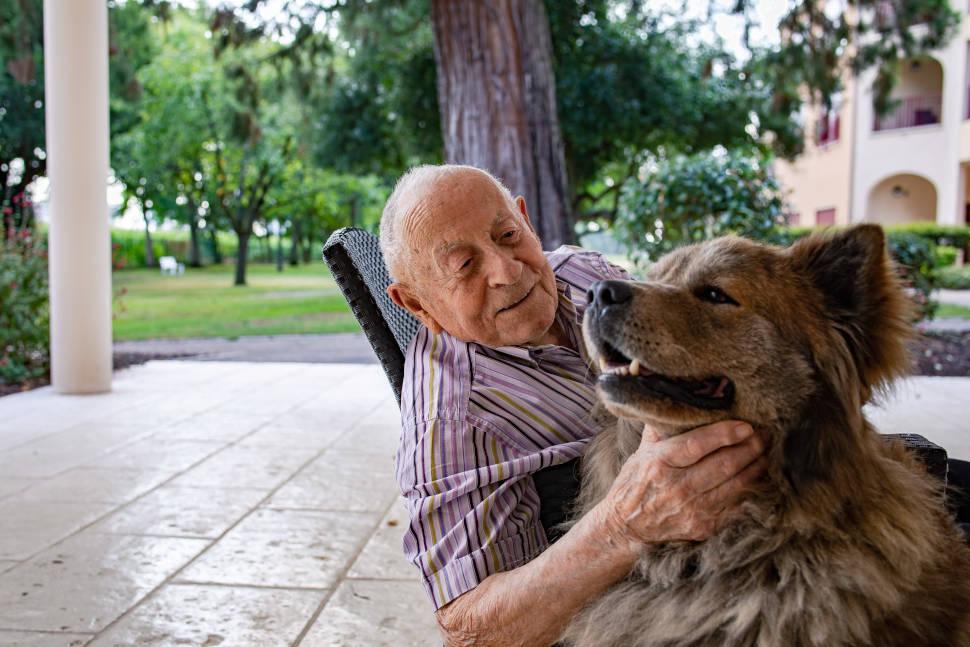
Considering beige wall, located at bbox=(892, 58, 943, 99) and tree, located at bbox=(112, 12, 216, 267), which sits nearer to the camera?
beige wall, located at bbox=(892, 58, 943, 99)

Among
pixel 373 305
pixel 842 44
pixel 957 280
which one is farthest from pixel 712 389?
pixel 957 280

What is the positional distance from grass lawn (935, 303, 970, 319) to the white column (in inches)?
483

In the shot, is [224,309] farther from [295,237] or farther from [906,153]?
[295,237]

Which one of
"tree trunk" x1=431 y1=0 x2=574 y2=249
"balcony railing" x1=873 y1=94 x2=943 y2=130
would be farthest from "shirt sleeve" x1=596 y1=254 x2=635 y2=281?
"balcony railing" x1=873 y1=94 x2=943 y2=130

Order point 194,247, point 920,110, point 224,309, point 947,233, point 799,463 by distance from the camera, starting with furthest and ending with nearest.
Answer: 1. point 194,247
2. point 920,110
3. point 947,233
4. point 224,309
5. point 799,463

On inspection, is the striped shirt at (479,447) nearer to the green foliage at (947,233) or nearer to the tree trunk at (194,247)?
the green foliage at (947,233)

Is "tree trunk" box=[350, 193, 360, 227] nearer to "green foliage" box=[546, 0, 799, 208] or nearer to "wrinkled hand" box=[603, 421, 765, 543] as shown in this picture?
"green foliage" box=[546, 0, 799, 208]

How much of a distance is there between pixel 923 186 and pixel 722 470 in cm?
2928

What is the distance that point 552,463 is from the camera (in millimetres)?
1959

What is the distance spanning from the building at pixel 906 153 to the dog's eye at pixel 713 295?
22.7 meters

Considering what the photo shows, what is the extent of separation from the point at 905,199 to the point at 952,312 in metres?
14.8

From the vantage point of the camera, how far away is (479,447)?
1.92 m

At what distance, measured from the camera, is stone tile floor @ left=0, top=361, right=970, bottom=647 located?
304 centimetres

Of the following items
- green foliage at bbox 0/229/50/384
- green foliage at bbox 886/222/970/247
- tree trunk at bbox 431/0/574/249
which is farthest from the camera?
green foliage at bbox 886/222/970/247
